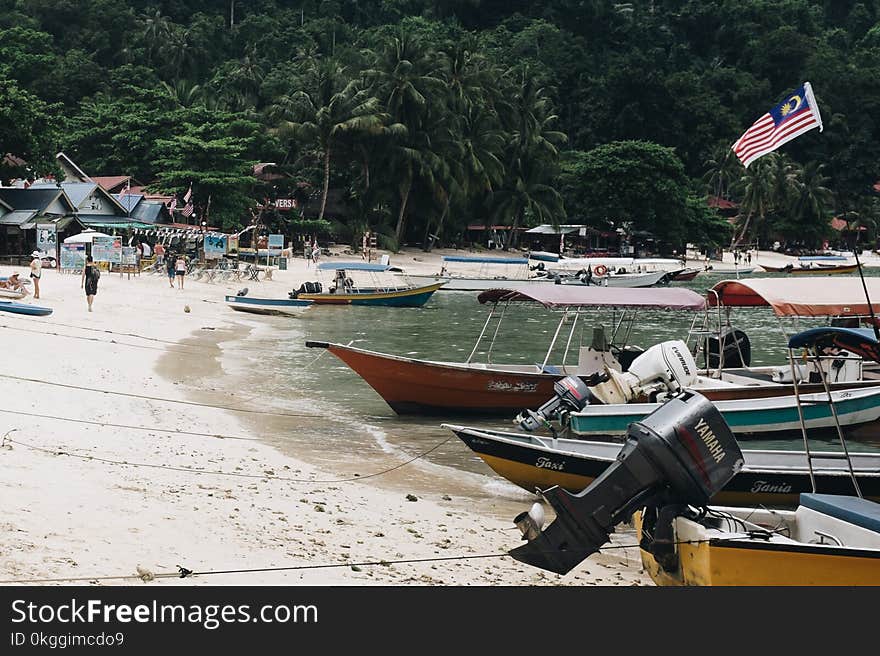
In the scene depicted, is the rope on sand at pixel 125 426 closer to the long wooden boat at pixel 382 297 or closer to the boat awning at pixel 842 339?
the boat awning at pixel 842 339

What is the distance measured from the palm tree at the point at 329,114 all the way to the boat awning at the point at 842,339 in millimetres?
56653

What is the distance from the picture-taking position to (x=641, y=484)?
27.0ft

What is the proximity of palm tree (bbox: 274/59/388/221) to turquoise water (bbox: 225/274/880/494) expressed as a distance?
712 inches

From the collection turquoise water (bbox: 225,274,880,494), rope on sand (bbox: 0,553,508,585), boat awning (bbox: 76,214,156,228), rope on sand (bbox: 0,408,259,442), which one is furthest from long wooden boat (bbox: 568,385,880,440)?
boat awning (bbox: 76,214,156,228)

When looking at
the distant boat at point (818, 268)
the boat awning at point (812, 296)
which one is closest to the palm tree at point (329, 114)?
the distant boat at point (818, 268)

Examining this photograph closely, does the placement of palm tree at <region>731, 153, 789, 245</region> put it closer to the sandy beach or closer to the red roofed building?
the red roofed building

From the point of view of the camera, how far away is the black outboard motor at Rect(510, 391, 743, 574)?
26.9ft

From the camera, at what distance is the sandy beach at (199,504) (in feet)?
28.0

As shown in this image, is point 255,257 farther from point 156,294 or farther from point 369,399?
point 369,399

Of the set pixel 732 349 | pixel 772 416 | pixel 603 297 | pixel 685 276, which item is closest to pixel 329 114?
pixel 685 276

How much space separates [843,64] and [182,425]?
11841cm

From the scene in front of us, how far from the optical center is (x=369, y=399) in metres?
20.3

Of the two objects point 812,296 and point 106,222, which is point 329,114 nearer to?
point 106,222

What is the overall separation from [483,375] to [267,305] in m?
22.0
